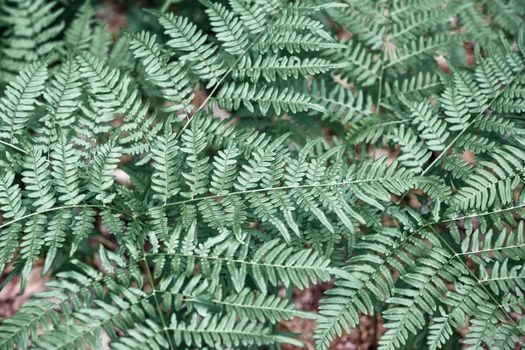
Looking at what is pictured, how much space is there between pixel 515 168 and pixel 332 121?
0.80 m

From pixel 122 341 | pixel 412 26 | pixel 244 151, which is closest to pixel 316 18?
pixel 412 26

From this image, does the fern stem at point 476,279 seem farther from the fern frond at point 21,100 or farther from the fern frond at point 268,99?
the fern frond at point 21,100

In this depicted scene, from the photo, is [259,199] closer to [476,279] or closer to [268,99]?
[268,99]

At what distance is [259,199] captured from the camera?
1.69 meters

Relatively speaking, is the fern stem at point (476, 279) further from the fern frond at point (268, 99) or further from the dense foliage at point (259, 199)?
the fern frond at point (268, 99)

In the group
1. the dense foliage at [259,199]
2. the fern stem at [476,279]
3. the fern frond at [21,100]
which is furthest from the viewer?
the fern frond at [21,100]

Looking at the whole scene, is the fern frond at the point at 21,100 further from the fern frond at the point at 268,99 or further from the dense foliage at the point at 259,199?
the fern frond at the point at 268,99

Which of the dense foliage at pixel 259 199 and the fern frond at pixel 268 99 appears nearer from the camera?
the dense foliage at pixel 259 199

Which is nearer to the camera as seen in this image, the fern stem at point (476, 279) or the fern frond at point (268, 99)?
the fern stem at point (476, 279)

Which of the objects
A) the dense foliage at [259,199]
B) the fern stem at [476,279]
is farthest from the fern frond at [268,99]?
the fern stem at [476,279]

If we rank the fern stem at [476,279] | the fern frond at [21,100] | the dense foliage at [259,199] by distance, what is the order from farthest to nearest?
the fern frond at [21,100]
the fern stem at [476,279]
the dense foliage at [259,199]

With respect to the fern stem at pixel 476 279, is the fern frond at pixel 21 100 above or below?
below

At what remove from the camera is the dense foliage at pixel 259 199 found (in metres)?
1.55

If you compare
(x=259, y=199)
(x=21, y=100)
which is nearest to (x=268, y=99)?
(x=259, y=199)
